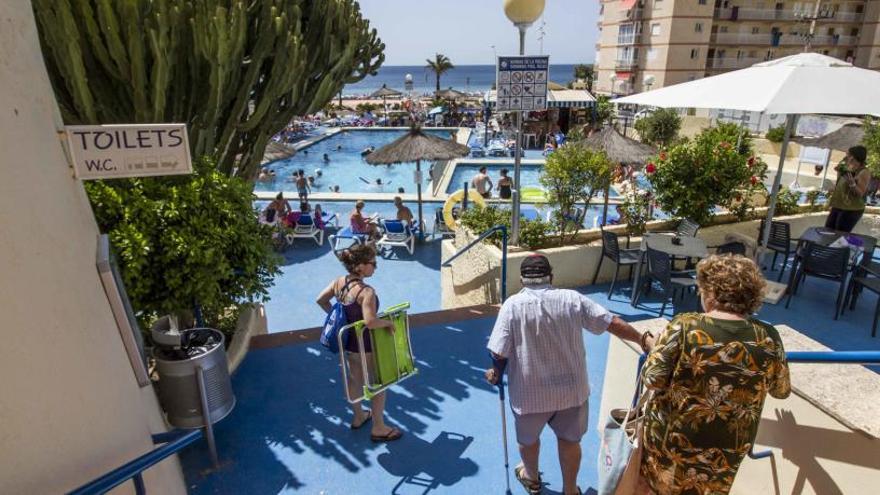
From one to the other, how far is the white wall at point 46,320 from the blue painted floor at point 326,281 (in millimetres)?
5029

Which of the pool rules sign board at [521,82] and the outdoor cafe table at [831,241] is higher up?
the pool rules sign board at [521,82]

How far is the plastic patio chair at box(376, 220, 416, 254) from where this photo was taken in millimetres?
11188

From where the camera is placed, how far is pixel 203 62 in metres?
5.59

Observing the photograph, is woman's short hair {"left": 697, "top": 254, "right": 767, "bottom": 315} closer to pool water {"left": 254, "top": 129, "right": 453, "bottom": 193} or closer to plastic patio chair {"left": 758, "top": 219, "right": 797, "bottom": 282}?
plastic patio chair {"left": 758, "top": 219, "right": 797, "bottom": 282}

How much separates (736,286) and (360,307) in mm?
2636

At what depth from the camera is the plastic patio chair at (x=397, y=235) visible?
1119 centimetres

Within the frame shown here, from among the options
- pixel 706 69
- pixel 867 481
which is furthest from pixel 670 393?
pixel 706 69

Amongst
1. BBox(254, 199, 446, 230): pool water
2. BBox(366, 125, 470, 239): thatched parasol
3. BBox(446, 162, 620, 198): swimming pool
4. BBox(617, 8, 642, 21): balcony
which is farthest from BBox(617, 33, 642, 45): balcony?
BBox(366, 125, 470, 239): thatched parasol

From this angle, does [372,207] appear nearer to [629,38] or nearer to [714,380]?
[714,380]

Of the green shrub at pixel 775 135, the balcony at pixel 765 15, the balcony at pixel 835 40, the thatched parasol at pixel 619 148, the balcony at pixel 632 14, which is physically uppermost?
the balcony at pixel 632 14

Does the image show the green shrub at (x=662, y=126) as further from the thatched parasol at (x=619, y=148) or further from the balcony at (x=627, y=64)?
the balcony at (x=627, y=64)

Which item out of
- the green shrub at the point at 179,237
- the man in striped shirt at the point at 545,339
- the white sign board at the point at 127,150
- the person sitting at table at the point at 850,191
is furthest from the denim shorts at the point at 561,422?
the person sitting at table at the point at 850,191

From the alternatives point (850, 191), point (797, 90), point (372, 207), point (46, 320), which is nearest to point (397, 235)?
point (372, 207)

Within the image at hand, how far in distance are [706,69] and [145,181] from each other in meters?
60.2
